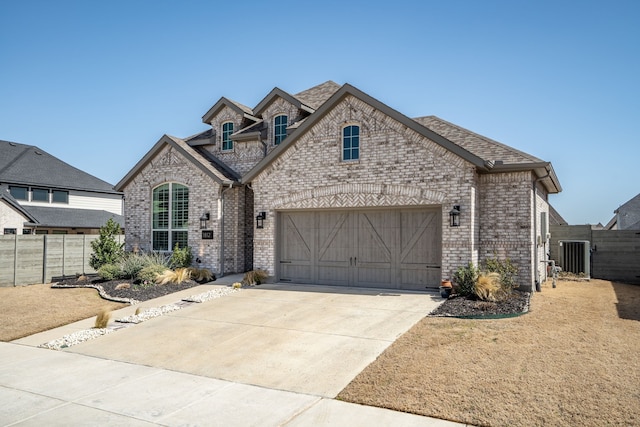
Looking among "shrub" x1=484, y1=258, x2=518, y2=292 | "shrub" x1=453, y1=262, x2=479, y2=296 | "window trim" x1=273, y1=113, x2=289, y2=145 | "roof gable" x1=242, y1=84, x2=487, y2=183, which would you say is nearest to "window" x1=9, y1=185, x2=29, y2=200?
"window trim" x1=273, y1=113, x2=289, y2=145

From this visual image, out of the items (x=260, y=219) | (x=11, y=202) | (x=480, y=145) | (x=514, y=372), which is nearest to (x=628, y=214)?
(x=480, y=145)

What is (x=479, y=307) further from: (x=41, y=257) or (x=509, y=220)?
(x=41, y=257)

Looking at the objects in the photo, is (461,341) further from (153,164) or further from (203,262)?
(153,164)

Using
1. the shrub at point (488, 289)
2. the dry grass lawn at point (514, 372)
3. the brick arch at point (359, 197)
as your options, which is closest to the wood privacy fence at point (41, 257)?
the brick arch at point (359, 197)

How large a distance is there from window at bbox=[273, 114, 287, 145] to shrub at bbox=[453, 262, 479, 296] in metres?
9.59

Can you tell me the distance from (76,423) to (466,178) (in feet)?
33.2

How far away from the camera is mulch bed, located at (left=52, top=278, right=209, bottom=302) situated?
13078 mm

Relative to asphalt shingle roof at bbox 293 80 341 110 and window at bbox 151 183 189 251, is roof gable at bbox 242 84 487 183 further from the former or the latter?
asphalt shingle roof at bbox 293 80 341 110

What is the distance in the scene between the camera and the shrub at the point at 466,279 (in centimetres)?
1127

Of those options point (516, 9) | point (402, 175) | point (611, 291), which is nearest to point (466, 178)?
point (402, 175)

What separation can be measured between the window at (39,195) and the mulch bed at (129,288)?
53.2ft

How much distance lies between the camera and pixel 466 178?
1190 centimetres

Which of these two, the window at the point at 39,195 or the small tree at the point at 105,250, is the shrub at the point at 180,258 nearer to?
the small tree at the point at 105,250

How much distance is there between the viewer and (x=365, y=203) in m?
13.2
